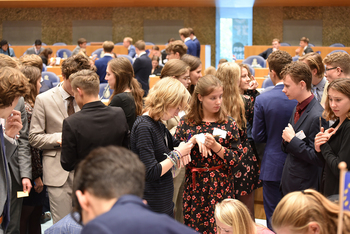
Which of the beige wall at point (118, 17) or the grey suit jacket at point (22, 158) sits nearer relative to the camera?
the grey suit jacket at point (22, 158)

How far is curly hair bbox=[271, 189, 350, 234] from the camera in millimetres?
1391

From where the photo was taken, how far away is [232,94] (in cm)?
321

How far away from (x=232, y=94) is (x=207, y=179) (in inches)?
35.9

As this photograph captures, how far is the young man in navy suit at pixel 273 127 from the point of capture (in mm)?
3096

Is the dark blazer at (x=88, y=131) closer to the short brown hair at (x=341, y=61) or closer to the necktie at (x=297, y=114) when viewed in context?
the necktie at (x=297, y=114)

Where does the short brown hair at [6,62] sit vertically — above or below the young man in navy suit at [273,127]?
above

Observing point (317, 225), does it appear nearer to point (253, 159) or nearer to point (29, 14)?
point (253, 159)

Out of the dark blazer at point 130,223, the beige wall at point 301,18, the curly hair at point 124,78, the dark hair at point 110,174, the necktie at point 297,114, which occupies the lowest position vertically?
the necktie at point 297,114

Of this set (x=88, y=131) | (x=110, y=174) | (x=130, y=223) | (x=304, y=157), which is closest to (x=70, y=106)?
(x=88, y=131)

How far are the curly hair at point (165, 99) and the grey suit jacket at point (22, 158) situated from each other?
3.41ft

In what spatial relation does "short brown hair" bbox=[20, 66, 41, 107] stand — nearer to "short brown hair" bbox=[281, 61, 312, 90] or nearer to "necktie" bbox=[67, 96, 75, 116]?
"necktie" bbox=[67, 96, 75, 116]

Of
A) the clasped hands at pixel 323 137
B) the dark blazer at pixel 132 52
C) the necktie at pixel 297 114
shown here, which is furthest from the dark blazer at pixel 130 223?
the dark blazer at pixel 132 52

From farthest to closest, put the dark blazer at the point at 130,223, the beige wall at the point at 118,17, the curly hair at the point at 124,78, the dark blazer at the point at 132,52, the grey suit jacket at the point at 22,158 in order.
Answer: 1. the beige wall at the point at 118,17
2. the dark blazer at the point at 132,52
3. the curly hair at the point at 124,78
4. the grey suit jacket at the point at 22,158
5. the dark blazer at the point at 130,223

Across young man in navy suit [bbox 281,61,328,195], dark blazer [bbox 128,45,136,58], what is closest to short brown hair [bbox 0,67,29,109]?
young man in navy suit [bbox 281,61,328,195]
